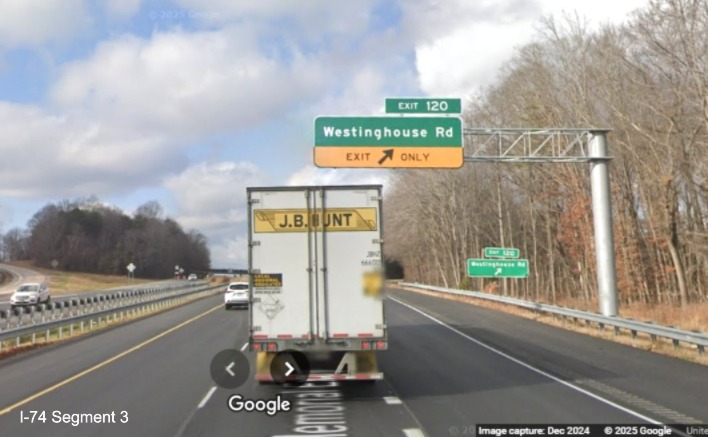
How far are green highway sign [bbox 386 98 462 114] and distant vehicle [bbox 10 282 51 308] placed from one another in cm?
3430

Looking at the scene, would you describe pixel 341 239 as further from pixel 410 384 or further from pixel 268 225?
pixel 410 384

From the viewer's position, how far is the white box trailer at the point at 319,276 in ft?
35.5

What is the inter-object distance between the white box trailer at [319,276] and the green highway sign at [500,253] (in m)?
25.2

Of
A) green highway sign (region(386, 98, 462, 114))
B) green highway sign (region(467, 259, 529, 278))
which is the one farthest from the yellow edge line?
green highway sign (region(467, 259, 529, 278))

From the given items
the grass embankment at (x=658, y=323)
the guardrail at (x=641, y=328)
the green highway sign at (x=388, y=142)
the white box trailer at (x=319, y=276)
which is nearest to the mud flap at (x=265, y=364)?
the white box trailer at (x=319, y=276)

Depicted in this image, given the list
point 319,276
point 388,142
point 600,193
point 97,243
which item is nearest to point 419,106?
point 388,142

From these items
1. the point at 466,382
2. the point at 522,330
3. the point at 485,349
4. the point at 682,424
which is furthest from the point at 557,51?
the point at 682,424

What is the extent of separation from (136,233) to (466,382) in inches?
6509

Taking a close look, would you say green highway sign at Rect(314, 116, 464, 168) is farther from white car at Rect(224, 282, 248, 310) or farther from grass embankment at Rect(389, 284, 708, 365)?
white car at Rect(224, 282, 248, 310)

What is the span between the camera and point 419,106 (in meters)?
21.7

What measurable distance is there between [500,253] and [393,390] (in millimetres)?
25304

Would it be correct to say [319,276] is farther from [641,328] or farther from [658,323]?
[658,323]

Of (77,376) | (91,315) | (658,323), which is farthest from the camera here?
(91,315)

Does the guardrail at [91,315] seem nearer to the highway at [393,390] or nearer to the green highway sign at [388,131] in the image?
the highway at [393,390]
